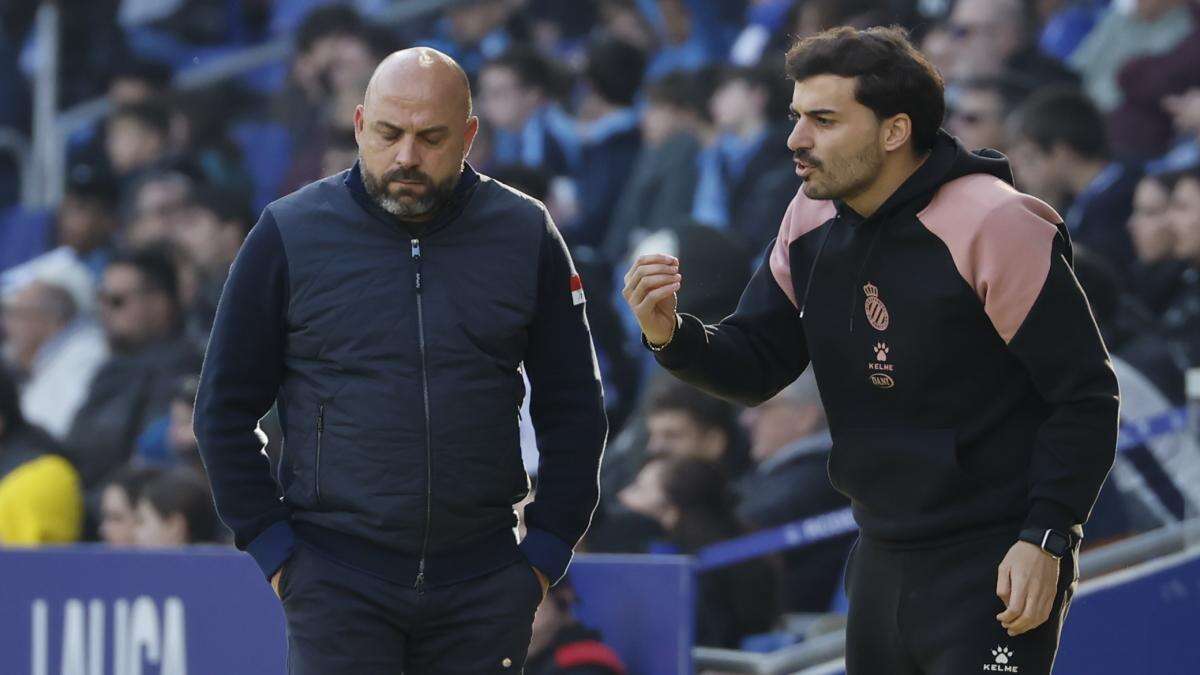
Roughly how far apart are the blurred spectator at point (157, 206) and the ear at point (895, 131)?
7.66 meters

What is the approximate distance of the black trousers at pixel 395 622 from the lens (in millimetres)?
3984

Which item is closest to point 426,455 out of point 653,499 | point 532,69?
point 653,499

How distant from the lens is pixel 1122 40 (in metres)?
9.30

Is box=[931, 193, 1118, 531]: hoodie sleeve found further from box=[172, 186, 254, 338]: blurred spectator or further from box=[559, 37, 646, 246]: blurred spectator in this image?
box=[172, 186, 254, 338]: blurred spectator

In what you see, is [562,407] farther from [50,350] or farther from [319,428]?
[50,350]

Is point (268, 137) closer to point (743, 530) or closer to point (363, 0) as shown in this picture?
point (363, 0)

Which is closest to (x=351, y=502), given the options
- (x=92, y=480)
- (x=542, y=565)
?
(x=542, y=565)

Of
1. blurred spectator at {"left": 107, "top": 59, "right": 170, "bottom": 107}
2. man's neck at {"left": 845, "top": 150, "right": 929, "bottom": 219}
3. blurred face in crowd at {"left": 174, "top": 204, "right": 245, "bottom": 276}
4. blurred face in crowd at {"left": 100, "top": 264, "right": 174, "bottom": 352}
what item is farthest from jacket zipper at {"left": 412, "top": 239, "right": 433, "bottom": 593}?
blurred spectator at {"left": 107, "top": 59, "right": 170, "bottom": 107}

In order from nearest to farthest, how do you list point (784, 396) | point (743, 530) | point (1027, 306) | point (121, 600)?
point (1027, 306) < point (121, 600) < point (743, 530) < point (784, 396)

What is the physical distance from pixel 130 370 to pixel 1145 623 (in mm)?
5738

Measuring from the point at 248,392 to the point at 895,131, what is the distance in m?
1.43

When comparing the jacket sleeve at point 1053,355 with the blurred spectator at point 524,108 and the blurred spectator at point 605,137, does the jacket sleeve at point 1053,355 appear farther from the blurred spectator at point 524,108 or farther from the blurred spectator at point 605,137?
the blurred spectator at point 524,108

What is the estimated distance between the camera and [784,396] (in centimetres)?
745

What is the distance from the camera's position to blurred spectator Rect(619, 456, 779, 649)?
6676mm
